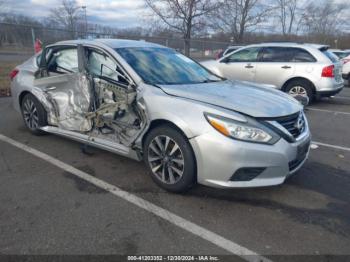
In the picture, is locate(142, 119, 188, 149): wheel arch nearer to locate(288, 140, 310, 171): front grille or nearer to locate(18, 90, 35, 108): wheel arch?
locate(288, 140, 310, 171): front grille

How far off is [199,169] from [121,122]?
1269 mm

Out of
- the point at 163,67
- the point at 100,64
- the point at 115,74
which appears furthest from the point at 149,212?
the point at 100,64

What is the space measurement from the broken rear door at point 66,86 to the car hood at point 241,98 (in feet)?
4.29

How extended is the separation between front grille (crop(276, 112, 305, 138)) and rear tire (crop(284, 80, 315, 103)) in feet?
17.5

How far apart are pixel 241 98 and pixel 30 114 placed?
3.62 metres

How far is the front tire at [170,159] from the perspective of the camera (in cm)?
311

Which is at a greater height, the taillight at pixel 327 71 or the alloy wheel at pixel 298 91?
the taillight at pixel 327 71

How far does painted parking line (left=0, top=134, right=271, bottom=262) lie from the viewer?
246cm

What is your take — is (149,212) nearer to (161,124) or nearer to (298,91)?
(161,124)

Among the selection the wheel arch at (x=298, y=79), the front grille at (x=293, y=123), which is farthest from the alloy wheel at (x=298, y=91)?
the front grille at (x=293, y=123)

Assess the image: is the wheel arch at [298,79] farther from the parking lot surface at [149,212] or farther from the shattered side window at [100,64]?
the shattered side window at [100,64]

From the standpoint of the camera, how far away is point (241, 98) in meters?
3.33

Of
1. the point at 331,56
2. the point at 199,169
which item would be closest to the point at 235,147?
the point at 199,169

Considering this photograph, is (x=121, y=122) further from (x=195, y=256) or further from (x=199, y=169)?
(x=195, y=256)
